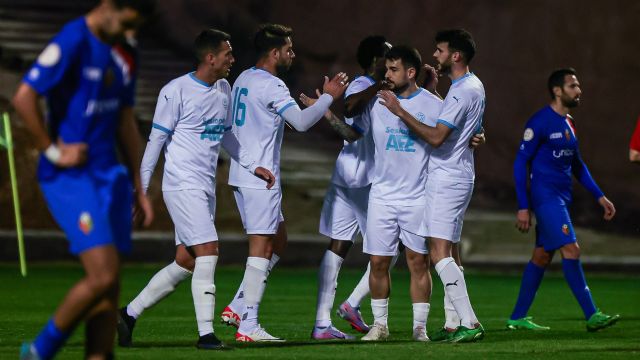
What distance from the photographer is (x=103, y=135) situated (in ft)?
21.2

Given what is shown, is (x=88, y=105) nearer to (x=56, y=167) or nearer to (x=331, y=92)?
(x=56, y=167)

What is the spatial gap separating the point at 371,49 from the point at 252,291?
2246 mm

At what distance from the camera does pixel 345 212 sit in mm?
10484

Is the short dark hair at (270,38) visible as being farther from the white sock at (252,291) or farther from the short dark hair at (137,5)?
the short dark hair at (137,5)

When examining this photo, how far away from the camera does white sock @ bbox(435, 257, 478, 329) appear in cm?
959

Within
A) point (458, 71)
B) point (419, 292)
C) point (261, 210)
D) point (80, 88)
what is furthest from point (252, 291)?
point (80, 88)

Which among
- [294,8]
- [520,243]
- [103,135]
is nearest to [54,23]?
[294,8]

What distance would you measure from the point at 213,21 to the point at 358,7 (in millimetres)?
2969

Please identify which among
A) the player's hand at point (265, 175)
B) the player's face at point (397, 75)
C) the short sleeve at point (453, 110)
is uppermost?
the player's face at point (397, 75)

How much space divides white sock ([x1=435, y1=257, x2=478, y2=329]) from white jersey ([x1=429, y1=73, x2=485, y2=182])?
0.64m

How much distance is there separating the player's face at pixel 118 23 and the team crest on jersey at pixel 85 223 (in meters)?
0.84

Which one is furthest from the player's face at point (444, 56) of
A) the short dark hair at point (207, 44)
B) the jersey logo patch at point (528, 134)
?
the short dark hair at point (207, 44)

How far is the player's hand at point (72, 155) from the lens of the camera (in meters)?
6.15

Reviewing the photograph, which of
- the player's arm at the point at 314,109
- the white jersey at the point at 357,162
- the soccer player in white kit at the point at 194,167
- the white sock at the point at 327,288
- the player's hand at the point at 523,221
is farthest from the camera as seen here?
the player's hand at the point at 523,221
